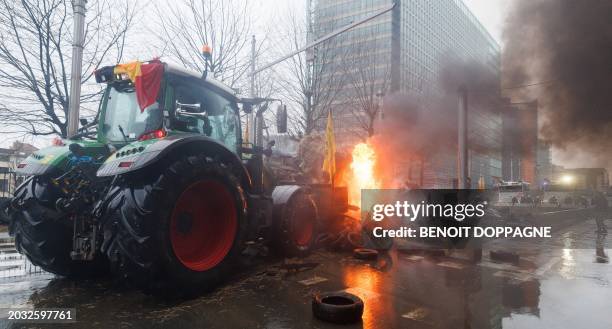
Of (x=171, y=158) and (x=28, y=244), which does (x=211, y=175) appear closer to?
(x=171, y=158)

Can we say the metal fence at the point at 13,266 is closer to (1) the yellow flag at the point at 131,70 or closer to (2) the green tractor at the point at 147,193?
(2) the green tractor at the point at 147,193

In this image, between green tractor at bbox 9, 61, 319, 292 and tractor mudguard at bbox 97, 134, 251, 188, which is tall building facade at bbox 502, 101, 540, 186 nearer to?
green tractor at bbox 9, 61, 319, 292

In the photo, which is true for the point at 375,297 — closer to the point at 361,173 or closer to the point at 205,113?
the point at 205,113

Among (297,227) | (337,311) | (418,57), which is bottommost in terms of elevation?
(337,311)

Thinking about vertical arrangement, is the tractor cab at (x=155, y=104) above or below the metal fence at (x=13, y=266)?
above

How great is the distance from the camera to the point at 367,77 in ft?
63.6

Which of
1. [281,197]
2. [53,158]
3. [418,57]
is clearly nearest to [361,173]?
[281,197]

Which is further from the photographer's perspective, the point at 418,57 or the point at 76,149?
the point at 418,57

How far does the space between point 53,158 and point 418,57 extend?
12477 millimetres

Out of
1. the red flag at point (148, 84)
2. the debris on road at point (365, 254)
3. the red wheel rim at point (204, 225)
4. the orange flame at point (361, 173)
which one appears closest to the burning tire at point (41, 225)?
the red wheel rim at point (204, 225)

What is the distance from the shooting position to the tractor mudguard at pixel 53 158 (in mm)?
4418

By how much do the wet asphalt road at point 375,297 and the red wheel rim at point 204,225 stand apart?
513 mm

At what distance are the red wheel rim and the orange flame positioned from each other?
19.7 ft

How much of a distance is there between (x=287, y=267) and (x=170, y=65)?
3756mm
